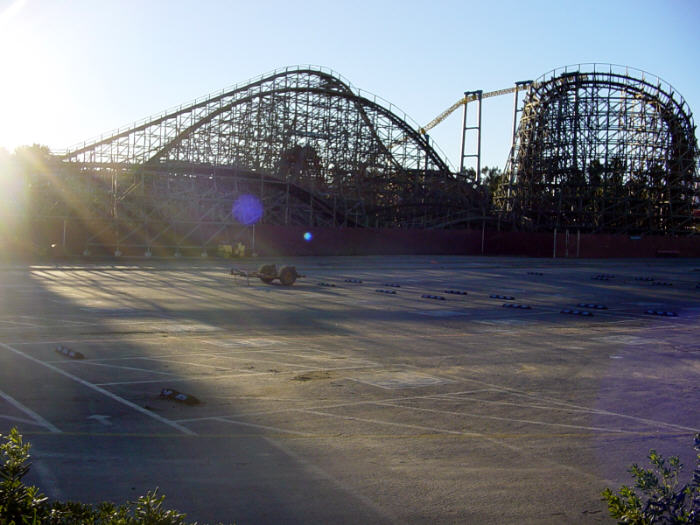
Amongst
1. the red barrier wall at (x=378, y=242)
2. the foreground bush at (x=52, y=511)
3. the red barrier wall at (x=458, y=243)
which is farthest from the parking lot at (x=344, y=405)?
the red barrier wall at (x=458, y=243)

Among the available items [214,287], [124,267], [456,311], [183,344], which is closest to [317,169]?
[124,267]

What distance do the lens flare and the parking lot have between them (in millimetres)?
33273

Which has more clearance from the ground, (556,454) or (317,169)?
(317,169)

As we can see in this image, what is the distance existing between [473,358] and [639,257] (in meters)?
61.7

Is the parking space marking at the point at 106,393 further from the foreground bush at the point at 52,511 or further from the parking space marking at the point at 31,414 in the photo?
the foreground bush at the point at 52,511

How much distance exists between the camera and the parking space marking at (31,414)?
26.0 feet

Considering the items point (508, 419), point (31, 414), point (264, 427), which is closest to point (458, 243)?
point (508, 419)

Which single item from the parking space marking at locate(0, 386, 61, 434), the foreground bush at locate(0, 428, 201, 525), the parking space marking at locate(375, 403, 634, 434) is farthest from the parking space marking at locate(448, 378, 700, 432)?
the foreground bush at locate(0, 428, 201, 525)

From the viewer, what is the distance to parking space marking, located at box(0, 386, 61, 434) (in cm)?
791

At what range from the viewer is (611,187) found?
2923 inches

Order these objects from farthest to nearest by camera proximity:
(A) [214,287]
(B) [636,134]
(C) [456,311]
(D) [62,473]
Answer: (B) [636,134] → (A) [214,287] → (C) [456,311] → (D) [62,473]

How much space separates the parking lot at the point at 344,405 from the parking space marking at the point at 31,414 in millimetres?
24

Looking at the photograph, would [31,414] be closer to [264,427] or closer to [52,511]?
[264,427]

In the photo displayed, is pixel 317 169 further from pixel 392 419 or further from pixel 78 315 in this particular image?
pixel 392 419
